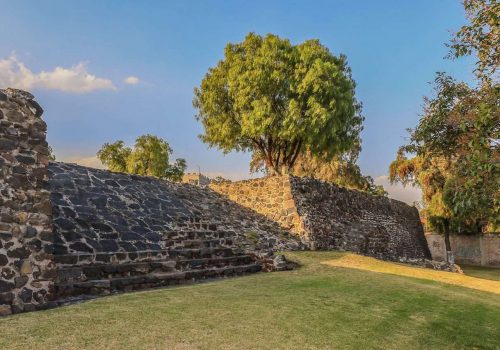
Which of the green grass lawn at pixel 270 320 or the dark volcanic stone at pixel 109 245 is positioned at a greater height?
the dark volcanic stone at pixel 109 245

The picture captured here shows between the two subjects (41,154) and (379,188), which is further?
(379,188)

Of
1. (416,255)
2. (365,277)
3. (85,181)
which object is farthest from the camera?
(416,255)

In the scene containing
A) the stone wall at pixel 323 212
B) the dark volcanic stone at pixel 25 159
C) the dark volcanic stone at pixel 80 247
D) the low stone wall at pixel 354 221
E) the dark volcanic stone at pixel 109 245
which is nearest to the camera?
the dark volcanic stone at pixel 25 159

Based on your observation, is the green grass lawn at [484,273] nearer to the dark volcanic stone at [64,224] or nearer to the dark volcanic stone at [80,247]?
the dark volcanic stone at [80,247]

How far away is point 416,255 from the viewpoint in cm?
2538

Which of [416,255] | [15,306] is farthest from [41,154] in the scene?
[416,255]

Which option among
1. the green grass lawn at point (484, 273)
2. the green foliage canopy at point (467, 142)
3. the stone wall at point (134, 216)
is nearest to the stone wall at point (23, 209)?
the stone wall at point (134, 216)

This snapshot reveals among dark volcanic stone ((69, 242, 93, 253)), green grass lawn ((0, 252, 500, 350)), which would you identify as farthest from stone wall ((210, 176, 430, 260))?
dark volcanic stone ((69, 242, 93, 253))

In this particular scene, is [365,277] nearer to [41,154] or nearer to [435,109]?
[435,109]

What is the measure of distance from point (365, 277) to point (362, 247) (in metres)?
9.76

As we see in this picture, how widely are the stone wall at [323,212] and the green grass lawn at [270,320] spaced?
7500mm

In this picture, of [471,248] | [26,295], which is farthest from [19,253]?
[471,248]

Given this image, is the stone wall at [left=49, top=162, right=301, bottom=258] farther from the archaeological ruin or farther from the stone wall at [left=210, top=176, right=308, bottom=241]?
the stone wall at [left=210, top=176, right=308, bottom=241]

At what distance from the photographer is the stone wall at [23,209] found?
21.3ft
